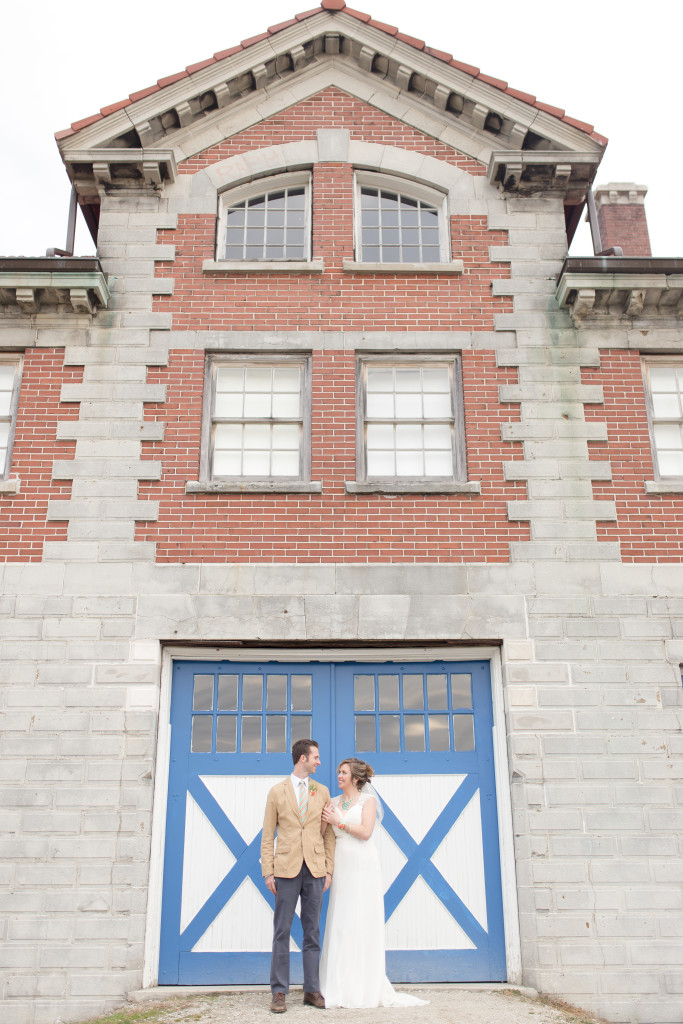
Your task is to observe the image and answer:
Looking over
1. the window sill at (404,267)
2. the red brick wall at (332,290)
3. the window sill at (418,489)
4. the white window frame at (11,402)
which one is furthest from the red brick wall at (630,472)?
the white window frame at (11,402)

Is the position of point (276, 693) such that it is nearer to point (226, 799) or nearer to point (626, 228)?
point (226, 799)

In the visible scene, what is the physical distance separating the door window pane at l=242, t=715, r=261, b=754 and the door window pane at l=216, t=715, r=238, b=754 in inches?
3.3

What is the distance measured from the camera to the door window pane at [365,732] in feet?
31.0

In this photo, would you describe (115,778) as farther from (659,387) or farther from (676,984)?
(659,387)

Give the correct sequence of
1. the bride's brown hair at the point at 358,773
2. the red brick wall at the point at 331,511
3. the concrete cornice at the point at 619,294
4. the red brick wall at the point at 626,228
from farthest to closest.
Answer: the red brick wall at the point at 626,228 → the concrete cornice at the point at 619,294 → the red brick wall at the point at 331,511 → the bride's brown hair at the point at 358,773

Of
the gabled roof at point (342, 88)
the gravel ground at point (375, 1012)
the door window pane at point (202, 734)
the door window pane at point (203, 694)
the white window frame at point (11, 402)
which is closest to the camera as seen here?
the gravel ground at point (375, 1012)

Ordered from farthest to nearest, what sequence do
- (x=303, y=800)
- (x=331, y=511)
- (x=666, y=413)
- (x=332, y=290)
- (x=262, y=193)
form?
(x=262, y=193) → (x=332, y=290) → (x=666, y=413) → (x=331, y=511) → (x=303, y=800)

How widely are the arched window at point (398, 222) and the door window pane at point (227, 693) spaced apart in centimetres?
535

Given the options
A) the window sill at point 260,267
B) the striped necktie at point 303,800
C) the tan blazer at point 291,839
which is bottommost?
the tan blazer at point 291,839

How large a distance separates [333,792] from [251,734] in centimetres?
103

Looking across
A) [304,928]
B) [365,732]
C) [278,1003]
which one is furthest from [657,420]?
[278,1003]

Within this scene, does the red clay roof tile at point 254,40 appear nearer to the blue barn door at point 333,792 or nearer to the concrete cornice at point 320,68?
the concrete cornice at point 320,68

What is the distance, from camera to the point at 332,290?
1093 cm

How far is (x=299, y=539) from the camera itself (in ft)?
32.1
